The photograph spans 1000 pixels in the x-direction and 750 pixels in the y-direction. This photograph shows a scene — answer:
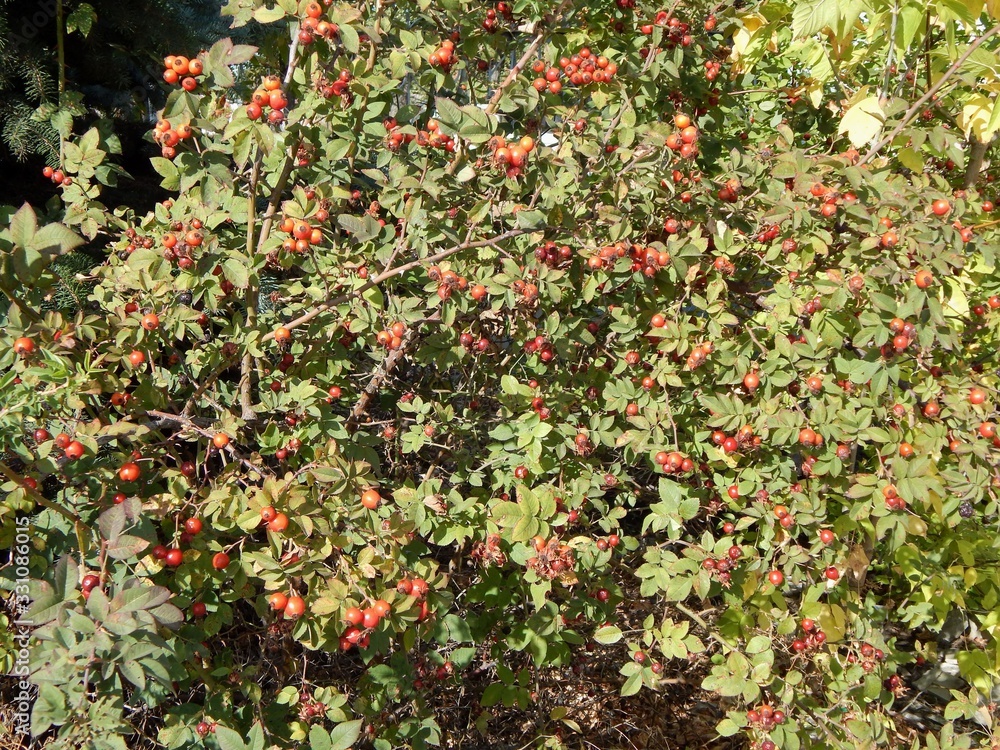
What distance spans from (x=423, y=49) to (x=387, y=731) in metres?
1.82

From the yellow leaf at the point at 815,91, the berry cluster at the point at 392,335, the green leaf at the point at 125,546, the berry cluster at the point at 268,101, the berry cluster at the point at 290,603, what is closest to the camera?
the green leaf at the point at 125,546

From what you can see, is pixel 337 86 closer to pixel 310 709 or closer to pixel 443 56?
pixel 443 56

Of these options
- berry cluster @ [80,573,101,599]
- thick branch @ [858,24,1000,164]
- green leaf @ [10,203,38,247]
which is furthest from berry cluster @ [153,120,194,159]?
thick branch @ [858,24,1000,164]

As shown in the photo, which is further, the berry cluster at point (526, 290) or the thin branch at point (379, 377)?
the thin branch at point (379, 377)

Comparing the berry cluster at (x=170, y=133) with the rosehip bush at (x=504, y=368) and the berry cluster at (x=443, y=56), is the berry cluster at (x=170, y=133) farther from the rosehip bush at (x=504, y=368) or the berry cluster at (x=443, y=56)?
the berry cluster at (x=443, y=56)

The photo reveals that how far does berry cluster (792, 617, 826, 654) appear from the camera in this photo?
2.28 m

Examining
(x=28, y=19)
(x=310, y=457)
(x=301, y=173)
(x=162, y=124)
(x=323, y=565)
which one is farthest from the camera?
(x=28, y=19)

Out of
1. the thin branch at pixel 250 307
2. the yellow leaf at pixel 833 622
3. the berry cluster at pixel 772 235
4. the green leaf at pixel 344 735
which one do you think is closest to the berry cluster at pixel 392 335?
the thin branch at pixel 250 307

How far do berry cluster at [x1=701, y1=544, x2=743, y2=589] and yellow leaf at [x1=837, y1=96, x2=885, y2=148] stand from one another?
120 centimetres

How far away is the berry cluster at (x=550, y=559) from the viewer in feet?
6.24

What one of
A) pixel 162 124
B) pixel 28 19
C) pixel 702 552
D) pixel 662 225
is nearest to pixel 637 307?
pixel 662 225

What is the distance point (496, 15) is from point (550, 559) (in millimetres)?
1606

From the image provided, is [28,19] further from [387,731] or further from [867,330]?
[867,330]

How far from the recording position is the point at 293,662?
2.32m
